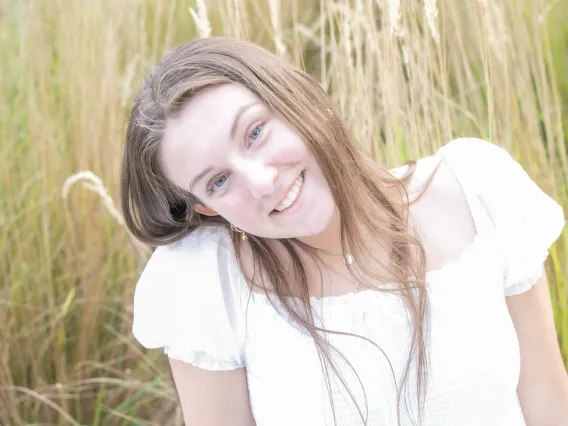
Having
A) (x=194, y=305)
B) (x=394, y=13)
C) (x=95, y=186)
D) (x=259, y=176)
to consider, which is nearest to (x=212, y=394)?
(x=194, y=305)

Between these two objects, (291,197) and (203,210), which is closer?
(291,197)

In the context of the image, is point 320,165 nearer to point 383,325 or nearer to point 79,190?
point 383,325

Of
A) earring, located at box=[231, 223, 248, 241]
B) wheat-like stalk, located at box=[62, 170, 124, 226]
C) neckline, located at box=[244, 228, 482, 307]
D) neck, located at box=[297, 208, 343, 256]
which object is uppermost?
wheat-like stalk, located at box=[62, 170, 124, 226]

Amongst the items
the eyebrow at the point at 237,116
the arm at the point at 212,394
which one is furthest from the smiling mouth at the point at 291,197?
the arm at the point at 212,394

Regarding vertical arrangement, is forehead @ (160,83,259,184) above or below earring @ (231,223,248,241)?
above

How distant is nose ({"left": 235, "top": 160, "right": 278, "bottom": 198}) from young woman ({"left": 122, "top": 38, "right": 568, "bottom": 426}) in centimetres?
3

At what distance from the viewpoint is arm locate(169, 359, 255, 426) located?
118 centimetres

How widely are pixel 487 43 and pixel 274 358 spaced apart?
27.7 inches

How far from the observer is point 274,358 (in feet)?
3.78

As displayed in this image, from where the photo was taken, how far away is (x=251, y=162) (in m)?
1.04

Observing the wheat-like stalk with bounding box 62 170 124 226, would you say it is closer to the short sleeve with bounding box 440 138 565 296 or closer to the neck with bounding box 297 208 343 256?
the neck with bounding box 297 208 343 256

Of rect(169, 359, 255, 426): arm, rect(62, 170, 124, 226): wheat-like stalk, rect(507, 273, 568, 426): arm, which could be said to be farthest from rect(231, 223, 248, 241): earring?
rect(507, 273, 568, 426): arm

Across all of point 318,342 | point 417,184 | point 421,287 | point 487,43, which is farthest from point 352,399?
point 487,43

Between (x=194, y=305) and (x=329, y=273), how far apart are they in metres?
0.22
